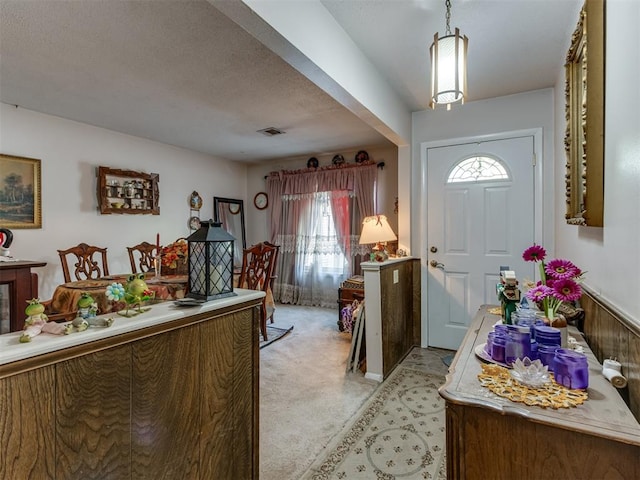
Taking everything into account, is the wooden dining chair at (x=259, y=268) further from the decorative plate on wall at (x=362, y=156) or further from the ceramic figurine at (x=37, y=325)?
the ceramic figurine at (x=37, y=325)

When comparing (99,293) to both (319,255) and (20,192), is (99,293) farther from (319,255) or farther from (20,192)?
(319,255)

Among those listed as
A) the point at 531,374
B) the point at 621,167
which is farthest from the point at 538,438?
the point at 621,167

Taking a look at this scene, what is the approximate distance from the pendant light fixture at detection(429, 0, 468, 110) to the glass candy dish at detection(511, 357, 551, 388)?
3.55ft

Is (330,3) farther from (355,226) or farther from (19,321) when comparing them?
(355,226)

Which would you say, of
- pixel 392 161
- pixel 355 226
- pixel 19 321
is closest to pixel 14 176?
pixel 19 321

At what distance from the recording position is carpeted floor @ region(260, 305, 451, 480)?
1.79 m

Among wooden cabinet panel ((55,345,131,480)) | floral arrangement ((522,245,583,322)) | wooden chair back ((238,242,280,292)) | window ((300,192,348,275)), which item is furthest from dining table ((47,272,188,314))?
window ((300,192,348,275))

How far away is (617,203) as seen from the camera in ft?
3.61

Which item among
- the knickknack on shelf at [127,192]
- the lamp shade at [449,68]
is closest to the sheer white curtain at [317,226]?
the knickknack on shelf at [127,192]

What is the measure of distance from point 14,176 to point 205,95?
6.69ft

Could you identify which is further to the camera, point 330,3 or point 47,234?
point 47,234

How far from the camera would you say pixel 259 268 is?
358 cm

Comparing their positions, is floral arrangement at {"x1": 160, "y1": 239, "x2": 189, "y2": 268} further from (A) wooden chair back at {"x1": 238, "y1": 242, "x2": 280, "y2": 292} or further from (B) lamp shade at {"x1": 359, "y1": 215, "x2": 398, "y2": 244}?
(B) lamp shade at {"x1": 359, "y1": 215, "x2": 398, "y2": 244}

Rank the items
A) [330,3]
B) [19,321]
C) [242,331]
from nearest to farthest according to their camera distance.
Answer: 1. [242,331]
2. [330,3]
3. [19,321]
